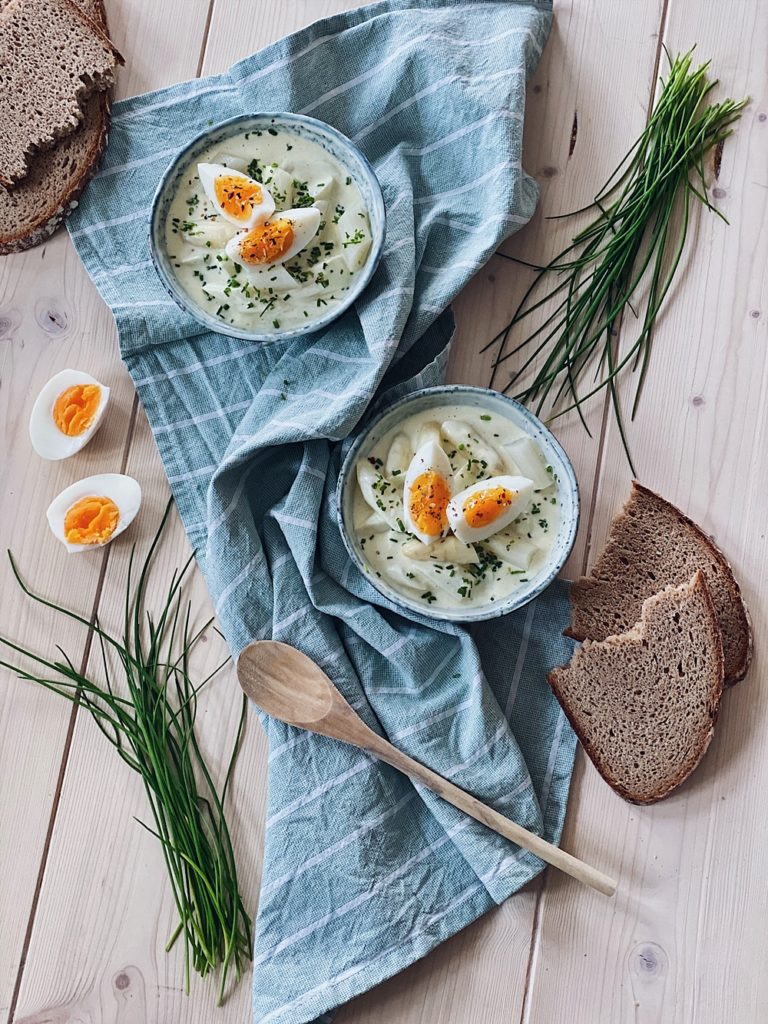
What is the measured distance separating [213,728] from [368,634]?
333mm

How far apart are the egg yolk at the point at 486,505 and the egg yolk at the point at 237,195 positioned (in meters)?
0.60

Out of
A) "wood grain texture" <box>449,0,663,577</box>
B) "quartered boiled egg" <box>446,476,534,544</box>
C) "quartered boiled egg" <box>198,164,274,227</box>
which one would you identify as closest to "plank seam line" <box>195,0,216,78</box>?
"quartered boiled egg" <box>198,164,274,227</box>

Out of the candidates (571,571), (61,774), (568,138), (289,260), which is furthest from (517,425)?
(61,774)

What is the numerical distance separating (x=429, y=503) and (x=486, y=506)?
10 cm

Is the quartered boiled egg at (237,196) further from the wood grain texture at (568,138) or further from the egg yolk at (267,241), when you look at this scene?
the wood grain texture at (568,138)

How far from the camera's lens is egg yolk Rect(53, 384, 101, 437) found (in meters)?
1.85

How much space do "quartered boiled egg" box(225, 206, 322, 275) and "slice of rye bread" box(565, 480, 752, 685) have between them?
2.29ft

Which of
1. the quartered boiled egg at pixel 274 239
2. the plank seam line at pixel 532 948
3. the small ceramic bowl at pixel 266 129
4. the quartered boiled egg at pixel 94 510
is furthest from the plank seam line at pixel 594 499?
the quartered boiled egg at pixel 94 510

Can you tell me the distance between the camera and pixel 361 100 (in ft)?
6.02

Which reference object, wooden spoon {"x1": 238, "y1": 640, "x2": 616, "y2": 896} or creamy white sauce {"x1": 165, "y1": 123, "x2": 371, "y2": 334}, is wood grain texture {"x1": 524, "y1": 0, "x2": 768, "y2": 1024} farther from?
creamy white sauce {"x1": 165, "y1": 123, "x2": 371, "y2": 334}

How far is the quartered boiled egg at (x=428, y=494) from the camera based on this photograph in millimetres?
1647

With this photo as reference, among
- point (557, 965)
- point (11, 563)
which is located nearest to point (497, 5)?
point (11, 563)

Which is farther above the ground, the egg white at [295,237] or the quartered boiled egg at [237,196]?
the quartered boiled egg at [237,196]

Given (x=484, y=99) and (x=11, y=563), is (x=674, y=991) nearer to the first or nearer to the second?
(x=11, y=563)
